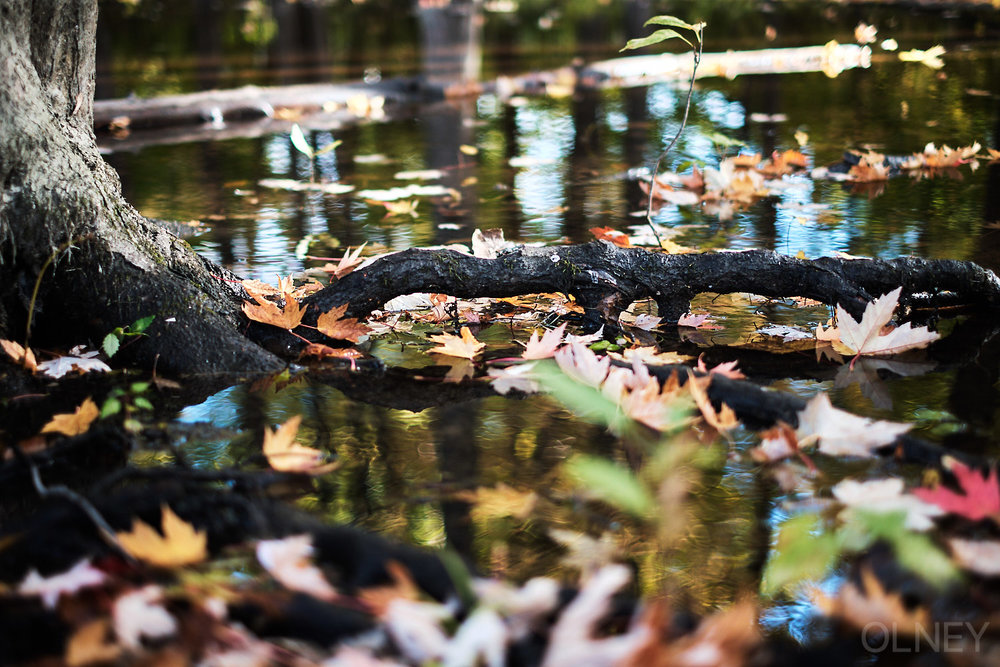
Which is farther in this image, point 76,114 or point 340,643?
point 76,114

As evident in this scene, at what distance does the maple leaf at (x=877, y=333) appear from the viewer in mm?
2512

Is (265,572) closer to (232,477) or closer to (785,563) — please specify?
(232,477)

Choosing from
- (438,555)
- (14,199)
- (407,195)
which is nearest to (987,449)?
(438,555)

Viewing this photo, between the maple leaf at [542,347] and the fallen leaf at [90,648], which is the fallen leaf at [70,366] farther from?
the fallen leaf at [90,648]

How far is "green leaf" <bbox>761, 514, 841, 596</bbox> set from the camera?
4.39 feet

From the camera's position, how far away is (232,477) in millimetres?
1779

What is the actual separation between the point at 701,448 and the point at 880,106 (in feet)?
19.3

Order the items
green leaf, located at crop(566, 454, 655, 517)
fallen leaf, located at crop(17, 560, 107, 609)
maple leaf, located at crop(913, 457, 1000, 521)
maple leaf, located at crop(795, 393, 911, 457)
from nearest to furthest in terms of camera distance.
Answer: green leaf, located at crop(566, 454, 655, 517) → fallen leaf, located at crop(17, 560, 107, 609) → maple leaf, located at crop(913, 457, 1000, 521) → maple leaf, located at crop(795, 393, 911, 457)

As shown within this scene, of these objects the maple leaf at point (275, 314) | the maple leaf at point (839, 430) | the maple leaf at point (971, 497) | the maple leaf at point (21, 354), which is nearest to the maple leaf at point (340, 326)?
the maple leaf at point (275, 314)

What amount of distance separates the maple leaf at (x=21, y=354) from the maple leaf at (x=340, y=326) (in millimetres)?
744

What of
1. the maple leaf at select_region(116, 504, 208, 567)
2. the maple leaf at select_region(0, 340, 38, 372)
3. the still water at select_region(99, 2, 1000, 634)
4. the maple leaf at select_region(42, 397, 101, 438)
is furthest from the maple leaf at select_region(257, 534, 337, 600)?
the maple leaf at select_region(0, 340, 38, 372)

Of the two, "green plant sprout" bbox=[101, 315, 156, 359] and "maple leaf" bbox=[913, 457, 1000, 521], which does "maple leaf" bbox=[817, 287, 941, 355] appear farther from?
"green plant sprout" bbox=[101, 315, 156, 359]

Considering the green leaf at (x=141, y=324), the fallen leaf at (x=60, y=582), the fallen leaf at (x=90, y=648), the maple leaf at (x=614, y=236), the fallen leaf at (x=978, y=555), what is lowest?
the fallen leaf at (x=90, y=648)

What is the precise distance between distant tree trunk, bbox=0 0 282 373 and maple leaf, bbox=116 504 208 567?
108 centimetres
